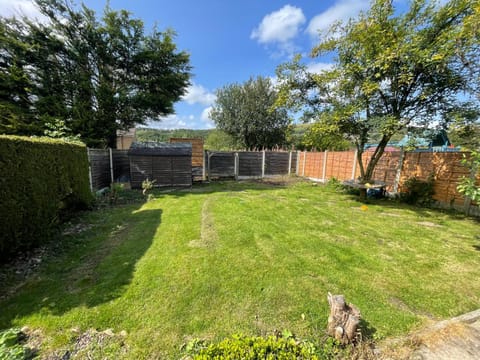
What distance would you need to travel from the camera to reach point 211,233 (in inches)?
152

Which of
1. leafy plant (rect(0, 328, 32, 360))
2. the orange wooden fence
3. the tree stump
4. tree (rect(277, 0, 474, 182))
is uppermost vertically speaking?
tree (rect(277, 0, 474, 182))

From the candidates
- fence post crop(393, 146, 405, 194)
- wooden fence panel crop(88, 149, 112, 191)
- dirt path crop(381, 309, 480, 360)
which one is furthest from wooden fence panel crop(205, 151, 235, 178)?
dirt path crop(381, 309, 480, 360)

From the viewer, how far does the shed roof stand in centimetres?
844

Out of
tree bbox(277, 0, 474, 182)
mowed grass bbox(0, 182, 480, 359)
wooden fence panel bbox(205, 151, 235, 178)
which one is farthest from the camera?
wooden fence panel bbox(205, 151, 235, 178)

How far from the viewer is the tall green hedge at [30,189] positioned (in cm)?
273

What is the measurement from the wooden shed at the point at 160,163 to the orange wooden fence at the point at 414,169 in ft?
23.7

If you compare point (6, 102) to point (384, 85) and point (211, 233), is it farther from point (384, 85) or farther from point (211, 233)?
point (384, 85)

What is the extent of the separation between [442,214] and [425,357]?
5.52 m

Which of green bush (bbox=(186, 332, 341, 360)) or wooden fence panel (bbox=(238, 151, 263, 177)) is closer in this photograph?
green bush (bbox=(186, 332, 341, 360))

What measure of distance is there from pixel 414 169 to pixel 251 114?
41.0 ft

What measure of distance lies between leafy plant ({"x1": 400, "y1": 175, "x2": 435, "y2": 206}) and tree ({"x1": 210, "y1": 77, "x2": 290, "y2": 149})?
34.1 feet

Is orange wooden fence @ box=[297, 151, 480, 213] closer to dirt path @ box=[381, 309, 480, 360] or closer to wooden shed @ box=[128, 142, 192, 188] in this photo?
dirt path @ box=[381, 309, 480, 360]

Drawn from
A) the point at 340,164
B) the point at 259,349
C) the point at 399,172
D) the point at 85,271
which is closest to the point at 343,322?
the point at 259,349

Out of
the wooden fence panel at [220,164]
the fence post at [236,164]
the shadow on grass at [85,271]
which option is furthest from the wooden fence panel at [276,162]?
the shadow on grass at [85,271]
